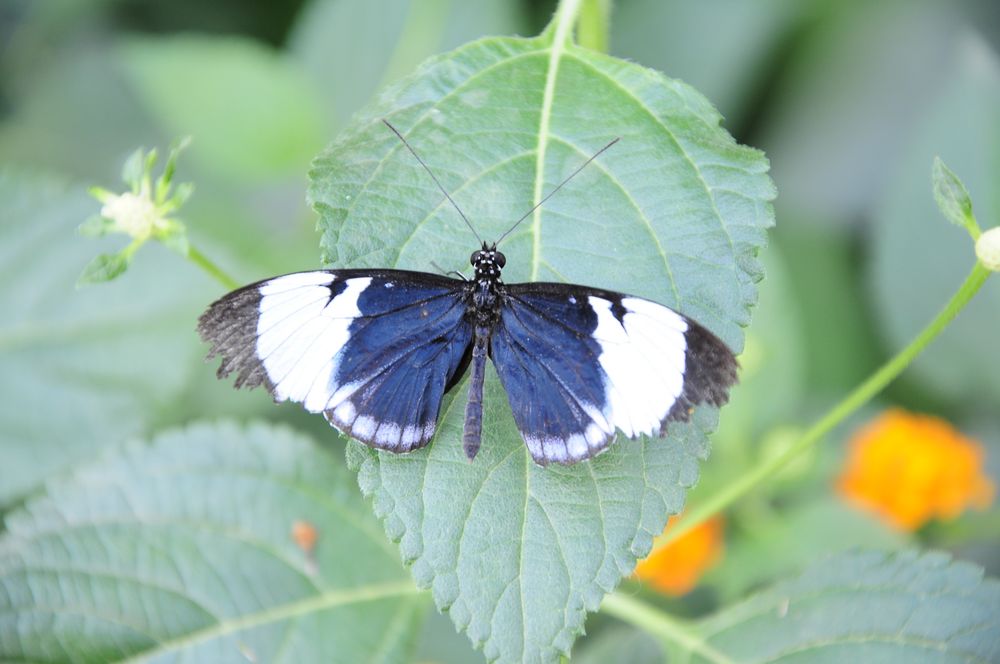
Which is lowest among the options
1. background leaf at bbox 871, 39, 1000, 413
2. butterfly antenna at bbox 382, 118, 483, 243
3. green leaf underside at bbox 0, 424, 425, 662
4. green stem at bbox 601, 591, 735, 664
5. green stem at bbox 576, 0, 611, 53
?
green leaf underside at bbox 0, 424, 425, 662

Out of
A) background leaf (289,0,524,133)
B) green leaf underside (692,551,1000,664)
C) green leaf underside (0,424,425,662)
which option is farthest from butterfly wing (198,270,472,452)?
background leaf (289,0,524,133)

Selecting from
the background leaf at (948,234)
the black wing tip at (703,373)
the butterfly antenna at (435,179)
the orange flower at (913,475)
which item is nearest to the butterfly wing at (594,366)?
the black wing tip at (703,373)

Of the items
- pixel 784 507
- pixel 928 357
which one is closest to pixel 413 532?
pixel 784 507

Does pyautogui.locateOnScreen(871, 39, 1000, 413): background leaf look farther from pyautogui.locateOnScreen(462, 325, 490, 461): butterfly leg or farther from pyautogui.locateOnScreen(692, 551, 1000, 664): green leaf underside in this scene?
pyautogui.locateOnScreen(462, 325, 490, 461): butterfly leg

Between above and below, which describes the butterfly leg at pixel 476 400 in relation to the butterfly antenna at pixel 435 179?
below

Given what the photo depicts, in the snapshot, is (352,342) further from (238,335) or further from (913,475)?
(913,475)

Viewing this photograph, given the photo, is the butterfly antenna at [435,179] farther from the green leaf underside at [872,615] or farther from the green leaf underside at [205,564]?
the green leaf underside at [872,615]

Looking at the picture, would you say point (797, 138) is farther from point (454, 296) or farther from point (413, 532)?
point (413, 532)
